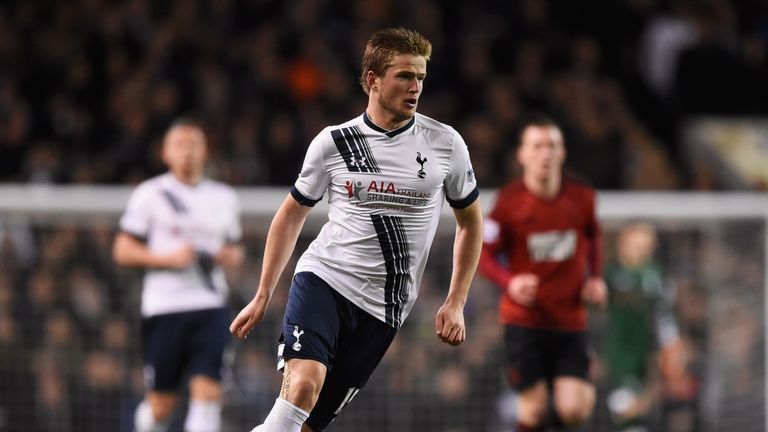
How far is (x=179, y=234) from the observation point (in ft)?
26.3

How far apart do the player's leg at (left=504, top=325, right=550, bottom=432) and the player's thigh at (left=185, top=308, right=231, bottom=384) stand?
175 cm

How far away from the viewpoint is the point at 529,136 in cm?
747

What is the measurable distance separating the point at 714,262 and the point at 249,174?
421cm

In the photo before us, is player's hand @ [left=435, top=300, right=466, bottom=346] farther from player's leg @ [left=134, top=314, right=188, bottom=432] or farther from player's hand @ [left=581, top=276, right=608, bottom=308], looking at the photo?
player's leg @ [left=134, top=314, right=188, bottom=432]

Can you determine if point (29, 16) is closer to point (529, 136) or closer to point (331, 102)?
point (331, 102)

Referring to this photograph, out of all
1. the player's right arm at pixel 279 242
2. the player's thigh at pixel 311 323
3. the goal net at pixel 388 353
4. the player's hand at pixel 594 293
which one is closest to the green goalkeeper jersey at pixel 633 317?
the goal net at pixel 388 353

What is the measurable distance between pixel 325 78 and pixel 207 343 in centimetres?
583

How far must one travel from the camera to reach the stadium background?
9.95m

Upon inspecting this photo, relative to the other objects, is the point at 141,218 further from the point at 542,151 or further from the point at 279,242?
the point at 279,242

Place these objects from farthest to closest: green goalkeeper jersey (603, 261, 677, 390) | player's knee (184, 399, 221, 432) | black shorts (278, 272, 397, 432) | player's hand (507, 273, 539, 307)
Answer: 1. green goalkeeper jersey (603, 261, 677, 390)
2. player's knee (184, 399, 221, 432)
3. player's hand (507, 273, 539, 307)
4. black shorts (278, 272, 397, 432)

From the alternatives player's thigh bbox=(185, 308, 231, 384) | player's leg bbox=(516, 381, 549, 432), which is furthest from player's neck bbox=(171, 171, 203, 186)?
player's leg bbox=(516, 381, 549, 432)

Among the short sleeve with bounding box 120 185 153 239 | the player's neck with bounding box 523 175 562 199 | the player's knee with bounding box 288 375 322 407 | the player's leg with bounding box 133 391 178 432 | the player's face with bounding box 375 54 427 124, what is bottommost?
the player's leg with bounding box 133 391 178 432

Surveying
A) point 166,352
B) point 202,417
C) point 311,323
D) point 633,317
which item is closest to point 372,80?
point 311,323

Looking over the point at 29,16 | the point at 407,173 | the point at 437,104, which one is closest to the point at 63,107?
the point at 29,16
